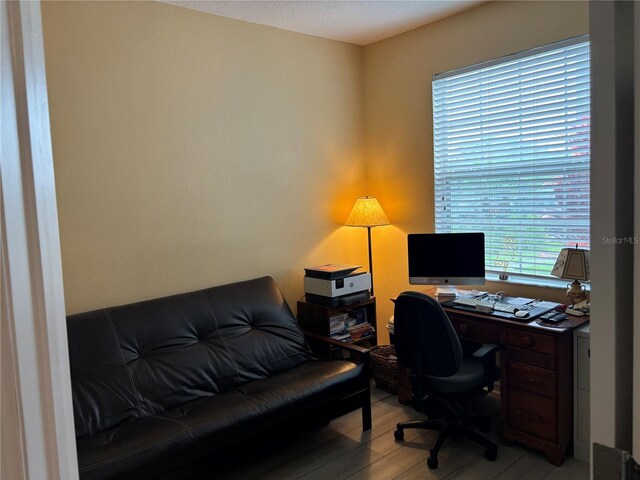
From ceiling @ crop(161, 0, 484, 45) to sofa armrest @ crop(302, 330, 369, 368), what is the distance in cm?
219

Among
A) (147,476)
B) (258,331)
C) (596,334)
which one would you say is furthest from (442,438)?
(596,334)

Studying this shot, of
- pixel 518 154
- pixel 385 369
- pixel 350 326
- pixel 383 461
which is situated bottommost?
pixel 383 461

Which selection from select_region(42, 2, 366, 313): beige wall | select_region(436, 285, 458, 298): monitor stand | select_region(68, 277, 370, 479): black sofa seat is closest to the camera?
select_region(68, 277, 370, 479): black sofa seat

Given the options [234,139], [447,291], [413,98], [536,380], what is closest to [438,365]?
[536,380]

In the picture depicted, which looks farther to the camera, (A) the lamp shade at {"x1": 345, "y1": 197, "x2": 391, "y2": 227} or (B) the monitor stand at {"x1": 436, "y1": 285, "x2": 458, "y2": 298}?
(A) the lamp shade at {"x1": 345, "y1": 197, "x2": 391, "y2": 227}

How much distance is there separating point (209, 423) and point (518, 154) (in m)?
2.52

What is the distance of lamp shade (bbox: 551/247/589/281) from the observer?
2.81 m

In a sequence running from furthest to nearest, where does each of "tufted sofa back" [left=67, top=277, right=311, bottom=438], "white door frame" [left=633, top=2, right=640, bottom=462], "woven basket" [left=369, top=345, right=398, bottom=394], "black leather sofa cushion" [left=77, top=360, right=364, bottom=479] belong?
"woven basket" [left=369, top=345, right=398, bottom=394], "tufted sofa back" [left=67, top=277, right=311, bottom=438], "black leather sofa cushion" [left=77, top=360, right=364, bottom=479], "white door frame" [left=633, top=2, right=640, bottom=462]

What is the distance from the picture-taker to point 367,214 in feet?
12.6

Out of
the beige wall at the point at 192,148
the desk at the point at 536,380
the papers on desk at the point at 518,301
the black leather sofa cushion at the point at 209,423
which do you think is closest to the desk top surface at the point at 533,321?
the desk at the point at 536,380

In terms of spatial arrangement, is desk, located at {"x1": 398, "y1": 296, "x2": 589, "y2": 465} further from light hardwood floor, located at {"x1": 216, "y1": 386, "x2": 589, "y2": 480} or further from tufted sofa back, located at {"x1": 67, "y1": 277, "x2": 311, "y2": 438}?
tufted sofa back, located at {"x1": 67, "y1": 277, "x2": 311, "y2": 438}

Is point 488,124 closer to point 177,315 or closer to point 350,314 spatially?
point 350,314

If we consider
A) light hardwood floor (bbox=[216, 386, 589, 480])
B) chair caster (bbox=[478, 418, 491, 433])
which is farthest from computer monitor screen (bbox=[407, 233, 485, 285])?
light hardwood floor (bbox=[216, 386, 589, 480])

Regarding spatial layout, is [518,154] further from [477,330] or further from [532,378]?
[532,378]
